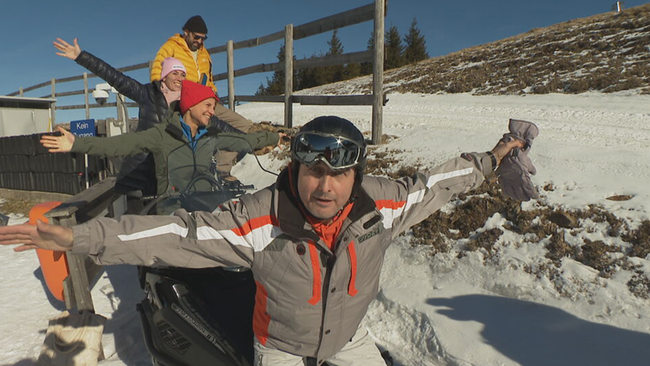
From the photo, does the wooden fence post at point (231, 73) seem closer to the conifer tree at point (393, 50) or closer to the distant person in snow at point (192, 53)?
the distant person in snow at point (192, 53)

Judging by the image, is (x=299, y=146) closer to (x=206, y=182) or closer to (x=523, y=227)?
(x=206, y=182)

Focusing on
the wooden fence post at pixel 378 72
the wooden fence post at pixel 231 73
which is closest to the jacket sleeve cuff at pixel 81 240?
the wooden fence post at pixel 378 72

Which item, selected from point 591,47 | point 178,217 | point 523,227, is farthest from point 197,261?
point 591,47

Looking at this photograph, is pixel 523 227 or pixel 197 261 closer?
pixel 197 261

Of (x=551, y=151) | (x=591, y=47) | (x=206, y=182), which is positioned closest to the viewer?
(x=206, y=182)

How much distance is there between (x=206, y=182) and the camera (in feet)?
9.64

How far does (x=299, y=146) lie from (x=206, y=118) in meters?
2.16

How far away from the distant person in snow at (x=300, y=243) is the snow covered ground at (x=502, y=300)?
4.41 feet

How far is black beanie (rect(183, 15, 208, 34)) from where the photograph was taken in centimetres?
597

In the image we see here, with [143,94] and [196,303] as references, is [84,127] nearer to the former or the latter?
[143,94]

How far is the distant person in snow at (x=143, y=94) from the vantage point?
419 centimetres

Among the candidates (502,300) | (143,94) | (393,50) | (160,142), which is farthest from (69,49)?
(393,50)

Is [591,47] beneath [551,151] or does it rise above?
above

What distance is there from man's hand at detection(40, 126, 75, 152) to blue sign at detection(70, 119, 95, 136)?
21.6 ft
